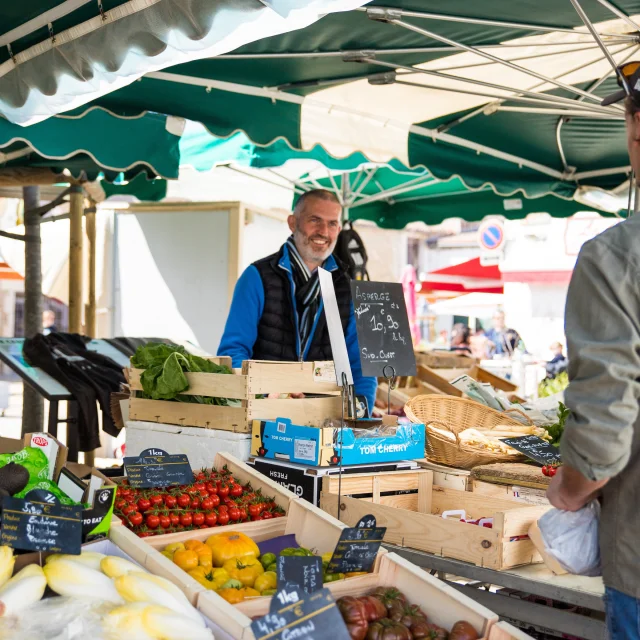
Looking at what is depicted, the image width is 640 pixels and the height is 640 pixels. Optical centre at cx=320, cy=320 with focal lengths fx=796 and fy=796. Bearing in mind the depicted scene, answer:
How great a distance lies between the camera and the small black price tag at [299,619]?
1476 mm

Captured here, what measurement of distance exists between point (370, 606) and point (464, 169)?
13.5 ft

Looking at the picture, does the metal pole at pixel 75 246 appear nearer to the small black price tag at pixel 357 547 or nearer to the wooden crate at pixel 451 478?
the wooden crate at pixel 451 478

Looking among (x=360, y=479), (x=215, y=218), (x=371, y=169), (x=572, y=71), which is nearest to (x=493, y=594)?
(x=360, y=479)

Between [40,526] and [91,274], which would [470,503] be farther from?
[91,274]

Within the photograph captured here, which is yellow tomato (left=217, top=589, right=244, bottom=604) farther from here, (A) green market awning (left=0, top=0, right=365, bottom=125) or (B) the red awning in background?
(B) the red awning in background

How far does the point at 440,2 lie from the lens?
3551 millimetres

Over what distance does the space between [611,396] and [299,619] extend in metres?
0.72

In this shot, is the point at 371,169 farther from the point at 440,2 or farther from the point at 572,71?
the point at 440,2

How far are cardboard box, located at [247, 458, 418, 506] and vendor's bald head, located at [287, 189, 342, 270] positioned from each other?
133cm

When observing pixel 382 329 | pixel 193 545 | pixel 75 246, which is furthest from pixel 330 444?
pixel 75 246

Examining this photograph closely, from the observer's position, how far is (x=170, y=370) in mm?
3318

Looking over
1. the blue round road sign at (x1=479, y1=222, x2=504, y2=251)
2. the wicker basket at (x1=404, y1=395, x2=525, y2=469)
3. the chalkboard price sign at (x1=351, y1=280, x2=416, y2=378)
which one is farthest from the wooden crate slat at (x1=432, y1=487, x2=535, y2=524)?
the blue round road sign at (x1=479, y1=222, x2=504, y2=251)

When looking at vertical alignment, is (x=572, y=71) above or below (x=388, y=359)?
above

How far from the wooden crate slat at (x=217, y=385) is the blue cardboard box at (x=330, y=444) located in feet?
0.52
